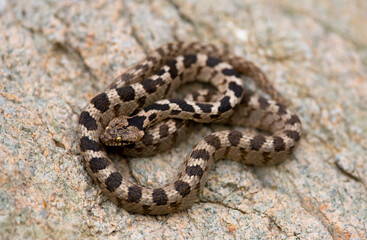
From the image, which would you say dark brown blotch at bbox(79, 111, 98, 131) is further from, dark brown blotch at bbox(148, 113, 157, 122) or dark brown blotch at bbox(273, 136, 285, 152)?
dark brown blotch at bbox(273, 136, 285, 152)

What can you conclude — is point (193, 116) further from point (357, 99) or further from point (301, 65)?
point (357, 99)

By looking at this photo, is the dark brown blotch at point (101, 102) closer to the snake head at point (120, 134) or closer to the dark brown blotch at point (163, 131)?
the snake head at point (120, 134)

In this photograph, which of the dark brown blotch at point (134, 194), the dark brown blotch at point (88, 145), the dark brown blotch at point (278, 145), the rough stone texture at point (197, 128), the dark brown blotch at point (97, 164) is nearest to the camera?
the rough stone texture at point (197, 128)

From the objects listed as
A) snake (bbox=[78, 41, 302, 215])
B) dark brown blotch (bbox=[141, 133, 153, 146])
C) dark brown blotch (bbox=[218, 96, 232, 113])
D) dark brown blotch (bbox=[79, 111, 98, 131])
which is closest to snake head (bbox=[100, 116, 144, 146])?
snake (bbox=[78, 41, 302, 215])

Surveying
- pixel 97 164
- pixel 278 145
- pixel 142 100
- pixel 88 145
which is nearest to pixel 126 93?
pixel 142 100

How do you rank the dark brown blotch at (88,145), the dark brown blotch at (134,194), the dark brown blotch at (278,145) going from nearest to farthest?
the dark brown blotch at (134,194) → the dark brown blotch at (88,145) → the dark brown blotch at (278,145)

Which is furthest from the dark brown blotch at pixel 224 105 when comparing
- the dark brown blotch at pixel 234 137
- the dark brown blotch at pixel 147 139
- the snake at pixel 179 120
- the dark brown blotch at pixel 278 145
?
the dark brown blotch at pixel 147 139

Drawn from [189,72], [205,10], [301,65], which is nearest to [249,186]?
[189,72]
